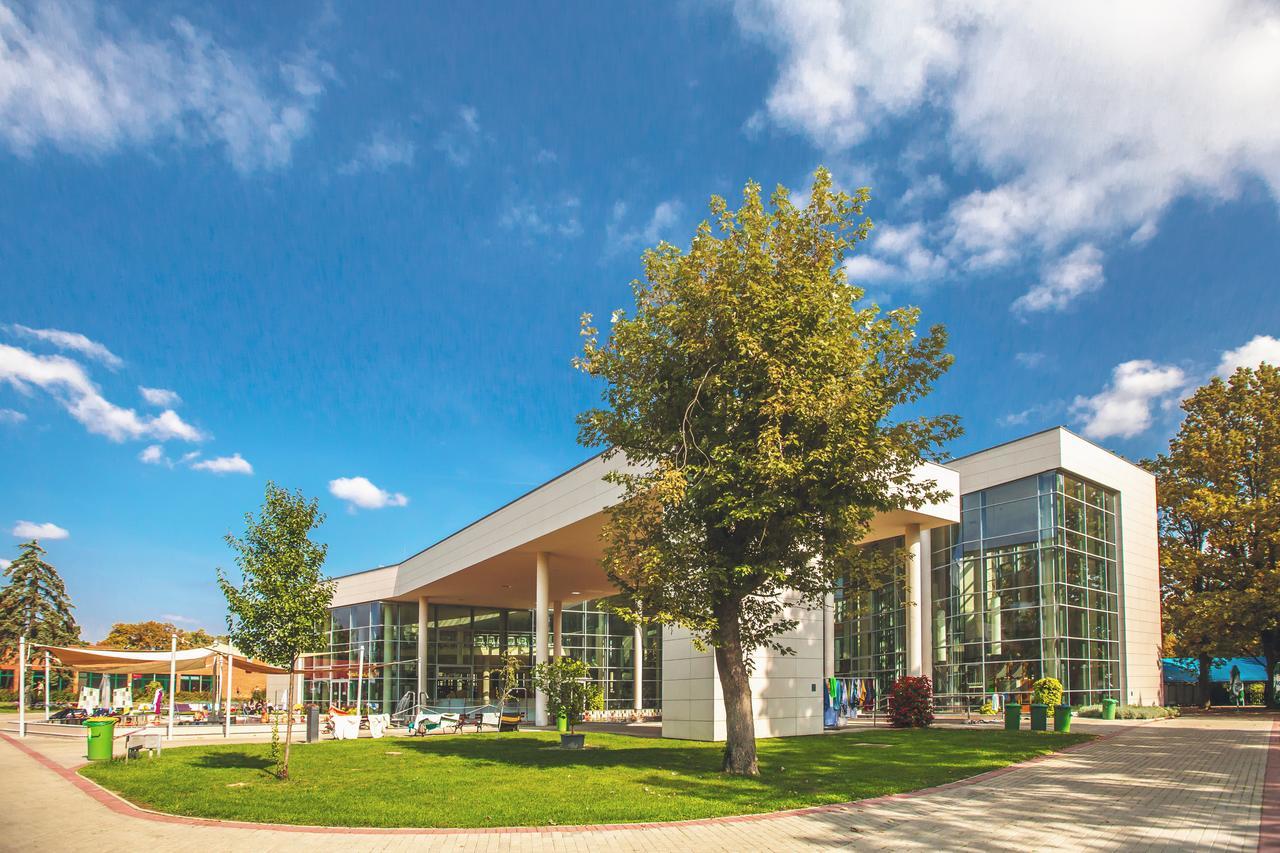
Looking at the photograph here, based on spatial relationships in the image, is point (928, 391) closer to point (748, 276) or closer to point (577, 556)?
point (748, 276)

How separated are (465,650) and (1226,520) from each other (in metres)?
37.8

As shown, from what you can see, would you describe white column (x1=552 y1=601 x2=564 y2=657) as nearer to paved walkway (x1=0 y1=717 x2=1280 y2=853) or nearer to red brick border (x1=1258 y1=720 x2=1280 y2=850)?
paved walkway (x1=0 y1=717 x2=1280 y2=853)

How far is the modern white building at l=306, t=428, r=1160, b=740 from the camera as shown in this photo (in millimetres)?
25703

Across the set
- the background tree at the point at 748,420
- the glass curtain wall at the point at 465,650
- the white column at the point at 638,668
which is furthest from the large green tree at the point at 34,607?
the background tree at the point at 748,420

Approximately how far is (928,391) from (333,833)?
450 inches

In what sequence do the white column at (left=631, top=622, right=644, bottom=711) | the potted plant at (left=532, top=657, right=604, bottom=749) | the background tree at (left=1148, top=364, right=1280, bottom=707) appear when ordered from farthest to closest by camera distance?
the white column at (left=631, top=622, right=644, bottom=711), the background tree at (left=1148, top=364, right=1280, bottom=707), the potted plant at (left=532, top=657, right=604, bottom=749)

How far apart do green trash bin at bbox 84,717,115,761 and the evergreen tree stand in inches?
2010

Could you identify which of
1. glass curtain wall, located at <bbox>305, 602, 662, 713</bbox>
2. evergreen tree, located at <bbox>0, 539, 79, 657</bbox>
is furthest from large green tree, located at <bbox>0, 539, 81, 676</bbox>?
glass curtain wall, located at <bbox>305, 602, 662, 713</bbox>

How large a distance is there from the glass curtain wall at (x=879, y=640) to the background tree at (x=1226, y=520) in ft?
38.4

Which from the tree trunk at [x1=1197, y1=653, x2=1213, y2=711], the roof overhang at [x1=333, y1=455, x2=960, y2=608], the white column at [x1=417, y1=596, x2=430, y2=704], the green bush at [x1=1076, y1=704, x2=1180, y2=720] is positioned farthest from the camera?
the white column at [x1=417, y1=596, x2=430, y2=704]

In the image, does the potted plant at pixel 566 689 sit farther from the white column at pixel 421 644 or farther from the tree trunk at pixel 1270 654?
the tree trunk at pixel 1270 654

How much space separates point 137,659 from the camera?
Result: 94.7 feet

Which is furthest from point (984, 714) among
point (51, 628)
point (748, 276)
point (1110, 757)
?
point (51, 628)

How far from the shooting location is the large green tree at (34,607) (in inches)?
2399
